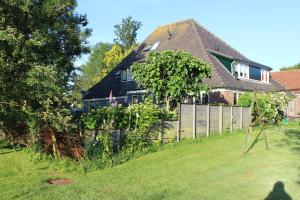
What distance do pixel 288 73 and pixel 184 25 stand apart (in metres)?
26.2

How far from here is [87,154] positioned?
13898mm

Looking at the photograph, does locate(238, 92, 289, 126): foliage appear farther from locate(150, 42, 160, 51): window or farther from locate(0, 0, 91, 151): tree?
locate(0, 0, 91, 151): tree

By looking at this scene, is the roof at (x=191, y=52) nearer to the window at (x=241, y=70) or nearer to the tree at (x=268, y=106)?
the window at (x=241, y=70)

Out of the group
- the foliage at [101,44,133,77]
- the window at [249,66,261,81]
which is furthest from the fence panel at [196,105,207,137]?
the foliage at [101,44,133,77]

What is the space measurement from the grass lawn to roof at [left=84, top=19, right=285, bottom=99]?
56.7ft

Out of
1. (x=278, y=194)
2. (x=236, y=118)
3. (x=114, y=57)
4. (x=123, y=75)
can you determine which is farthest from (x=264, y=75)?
(x=278, y=194)

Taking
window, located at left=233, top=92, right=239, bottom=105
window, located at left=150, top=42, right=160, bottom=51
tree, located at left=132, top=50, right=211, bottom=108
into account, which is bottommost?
window, located at left=233, top=92, right=239, bottom=105

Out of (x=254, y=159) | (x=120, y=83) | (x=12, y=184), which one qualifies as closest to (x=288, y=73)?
(x=120, y=83)

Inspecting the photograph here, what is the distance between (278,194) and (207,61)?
2453 centimetres

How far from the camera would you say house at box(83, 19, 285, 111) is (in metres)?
32.8

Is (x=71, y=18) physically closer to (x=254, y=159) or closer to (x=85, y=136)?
(x=85, y=136)

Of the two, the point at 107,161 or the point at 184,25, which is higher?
the point at 184,25

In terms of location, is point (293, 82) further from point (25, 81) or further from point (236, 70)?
point (25, 81)

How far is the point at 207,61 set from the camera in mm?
33438
